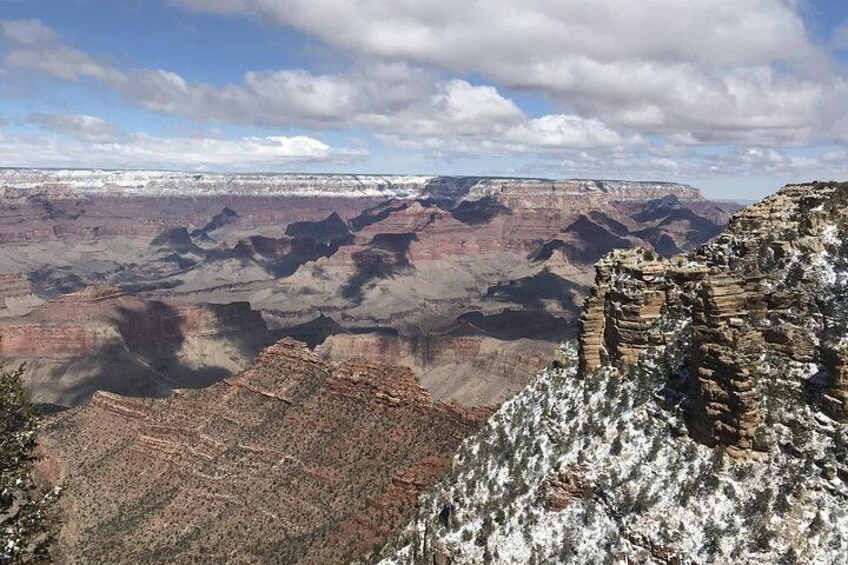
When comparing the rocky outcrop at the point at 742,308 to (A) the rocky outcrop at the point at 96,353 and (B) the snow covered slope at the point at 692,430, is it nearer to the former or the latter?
(B) the snow covered slope at the point at 692,430

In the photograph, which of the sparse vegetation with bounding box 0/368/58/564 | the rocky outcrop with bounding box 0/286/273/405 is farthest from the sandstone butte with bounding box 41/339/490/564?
the rocky outcrop with bounding box 0/286/273/405

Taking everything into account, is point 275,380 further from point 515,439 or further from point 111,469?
point 515,439

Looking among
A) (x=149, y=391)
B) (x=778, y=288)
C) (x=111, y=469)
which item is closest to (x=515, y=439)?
(x=778, y=288)

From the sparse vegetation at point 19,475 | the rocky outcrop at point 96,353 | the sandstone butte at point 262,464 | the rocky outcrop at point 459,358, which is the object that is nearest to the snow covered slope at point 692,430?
the sandstone butte at point 262,464

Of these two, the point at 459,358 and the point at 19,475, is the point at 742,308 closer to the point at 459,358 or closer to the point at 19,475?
the point at 19,475

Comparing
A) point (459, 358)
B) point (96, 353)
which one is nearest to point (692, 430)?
point (459, 358)

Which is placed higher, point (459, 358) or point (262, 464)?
point (262, 464)

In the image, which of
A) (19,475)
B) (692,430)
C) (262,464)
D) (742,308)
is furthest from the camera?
(262,464)

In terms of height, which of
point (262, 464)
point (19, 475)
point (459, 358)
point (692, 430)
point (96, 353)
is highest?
point (19, 475)
